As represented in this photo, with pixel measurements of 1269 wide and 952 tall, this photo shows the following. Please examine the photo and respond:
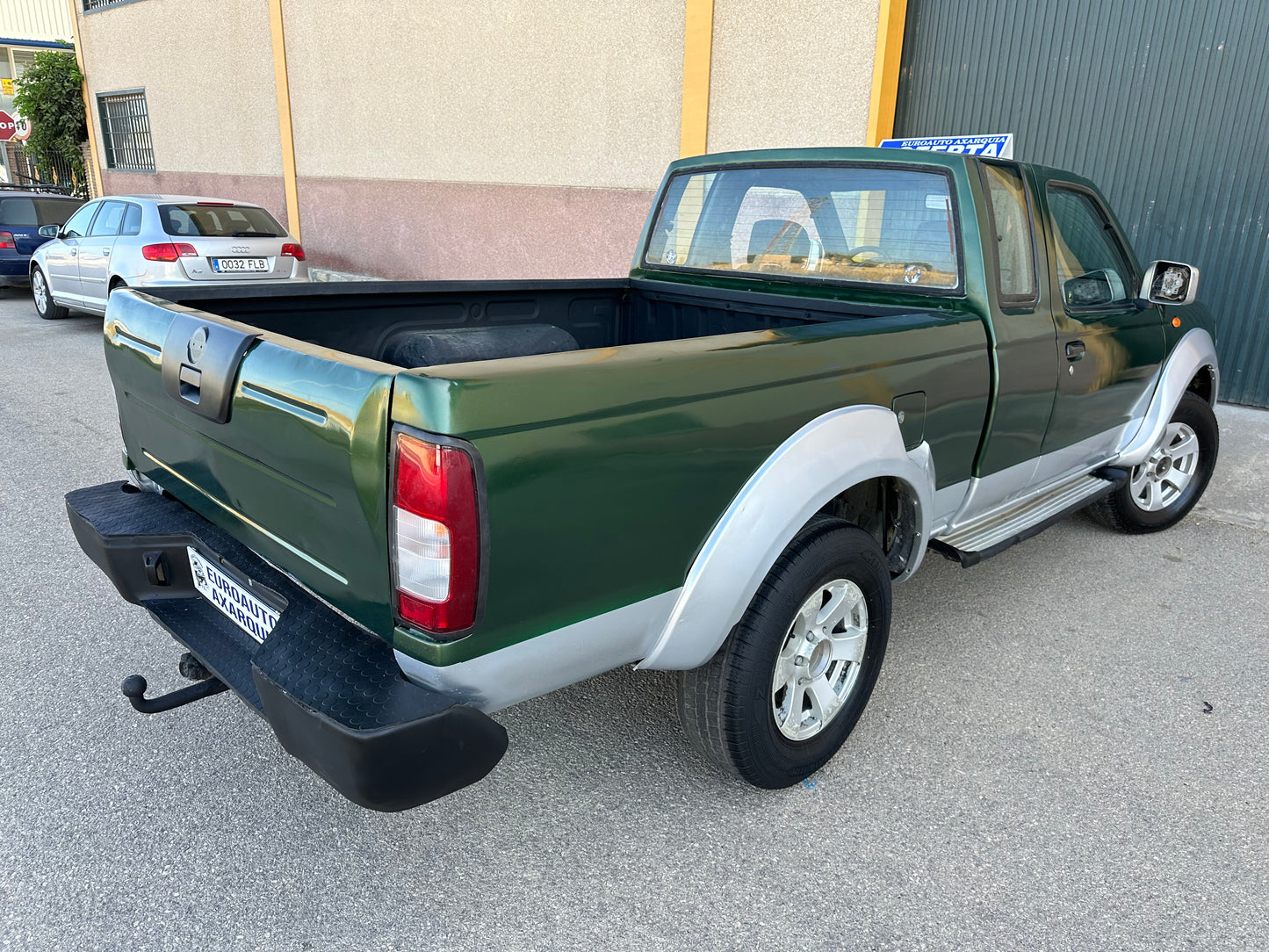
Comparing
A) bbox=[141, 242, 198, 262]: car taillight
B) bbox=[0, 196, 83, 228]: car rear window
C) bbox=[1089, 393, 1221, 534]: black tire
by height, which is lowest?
bbox=[1089, 393, 1221, 534]: black tire

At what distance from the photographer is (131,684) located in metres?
2.24

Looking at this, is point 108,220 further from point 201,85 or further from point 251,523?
point 251,523

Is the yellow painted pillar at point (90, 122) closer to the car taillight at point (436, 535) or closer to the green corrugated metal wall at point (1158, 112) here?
the green corrugated metal wall at point (1158, 112)

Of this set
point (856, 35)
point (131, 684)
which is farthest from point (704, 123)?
point (131, 684)

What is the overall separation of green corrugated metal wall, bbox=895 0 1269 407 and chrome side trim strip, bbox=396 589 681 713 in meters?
6.53

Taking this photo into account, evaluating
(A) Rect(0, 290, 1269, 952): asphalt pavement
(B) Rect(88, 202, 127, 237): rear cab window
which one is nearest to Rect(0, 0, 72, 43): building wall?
Result: (B) Rect(88, 202, 127, 237): rear cab window

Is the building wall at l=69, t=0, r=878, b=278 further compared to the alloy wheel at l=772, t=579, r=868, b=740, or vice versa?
the building wall at l=69, t=0, r=878, b=278

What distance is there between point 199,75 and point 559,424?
16.8 metres

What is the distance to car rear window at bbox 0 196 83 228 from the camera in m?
12.4

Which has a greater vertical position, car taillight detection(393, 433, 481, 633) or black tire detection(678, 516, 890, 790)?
car taillight detection(393, 433, 481, 633)

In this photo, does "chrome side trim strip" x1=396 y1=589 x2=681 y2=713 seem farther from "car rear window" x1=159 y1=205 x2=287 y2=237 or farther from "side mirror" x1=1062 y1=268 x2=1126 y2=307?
"car rear window" x1=159 y1=205 x2=287 y2=237

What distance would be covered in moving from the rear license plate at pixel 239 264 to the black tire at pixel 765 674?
796 centimetres

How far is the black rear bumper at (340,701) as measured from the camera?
1752 mm

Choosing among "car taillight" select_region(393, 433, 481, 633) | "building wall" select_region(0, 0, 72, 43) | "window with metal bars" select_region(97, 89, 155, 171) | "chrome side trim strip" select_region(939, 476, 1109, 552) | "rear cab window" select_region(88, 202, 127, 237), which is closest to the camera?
"car taillight" select_region(393, 433, 481, 633)
